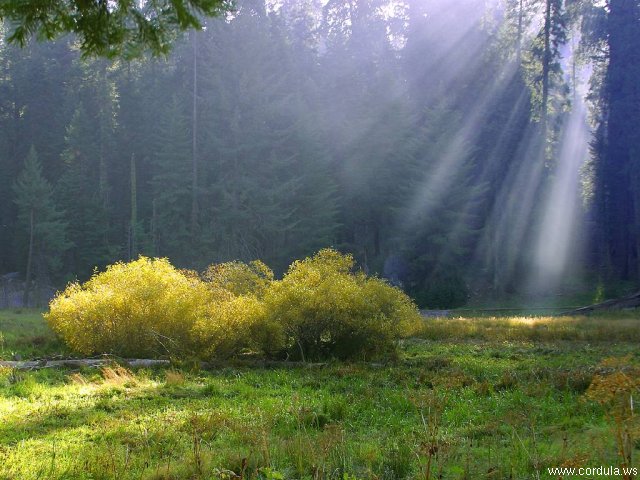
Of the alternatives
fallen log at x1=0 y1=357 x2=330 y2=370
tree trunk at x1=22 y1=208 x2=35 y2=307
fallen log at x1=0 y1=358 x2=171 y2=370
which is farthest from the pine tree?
fallen log at x1=0 y1=358 x2=171 y2=370

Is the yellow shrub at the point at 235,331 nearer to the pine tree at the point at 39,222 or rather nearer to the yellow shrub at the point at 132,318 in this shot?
the yellow shrub at the point at 132,318

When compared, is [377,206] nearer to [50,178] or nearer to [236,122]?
[236,122]

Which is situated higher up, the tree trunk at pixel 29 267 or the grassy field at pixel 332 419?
the tree trunk at pixel 29 267

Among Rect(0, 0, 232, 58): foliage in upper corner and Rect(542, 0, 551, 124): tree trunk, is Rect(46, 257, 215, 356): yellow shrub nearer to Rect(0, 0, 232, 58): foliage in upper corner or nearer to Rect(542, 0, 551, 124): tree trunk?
Rect(0, 0, 232, 58): foliage in upper corner

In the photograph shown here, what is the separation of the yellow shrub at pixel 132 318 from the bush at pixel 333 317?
2.49 metres

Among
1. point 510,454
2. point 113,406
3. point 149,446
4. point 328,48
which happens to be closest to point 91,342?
point 113,406

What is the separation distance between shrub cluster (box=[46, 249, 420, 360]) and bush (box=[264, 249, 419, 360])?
3 centimetres

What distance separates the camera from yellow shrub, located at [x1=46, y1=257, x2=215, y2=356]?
1706 cm

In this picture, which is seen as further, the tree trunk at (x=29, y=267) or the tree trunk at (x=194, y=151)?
the tree trunk at (x=194, y=151)

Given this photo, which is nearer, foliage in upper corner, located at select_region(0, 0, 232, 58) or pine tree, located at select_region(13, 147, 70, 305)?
foliage in upper corner, located at select_region(0, 0, 232, 58)

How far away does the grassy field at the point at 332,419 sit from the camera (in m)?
5.84

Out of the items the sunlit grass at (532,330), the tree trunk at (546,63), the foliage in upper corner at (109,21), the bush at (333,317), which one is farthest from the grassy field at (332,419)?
the tree trunk at (546,63)

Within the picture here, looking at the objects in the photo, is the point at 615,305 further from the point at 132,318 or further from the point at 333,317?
the point at 132,318

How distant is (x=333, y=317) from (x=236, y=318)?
2.71m
